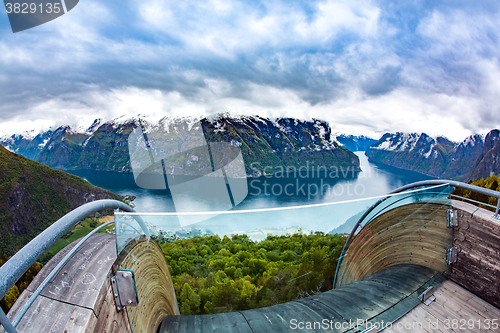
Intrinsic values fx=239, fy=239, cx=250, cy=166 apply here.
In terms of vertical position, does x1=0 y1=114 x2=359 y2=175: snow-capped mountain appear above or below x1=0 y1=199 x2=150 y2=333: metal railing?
below

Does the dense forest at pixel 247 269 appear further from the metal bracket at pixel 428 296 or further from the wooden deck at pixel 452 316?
the wooden deck at pixel 452 316

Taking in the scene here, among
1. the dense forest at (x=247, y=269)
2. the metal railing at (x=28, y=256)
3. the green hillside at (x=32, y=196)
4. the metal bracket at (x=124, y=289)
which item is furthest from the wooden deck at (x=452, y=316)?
the green hillside at (x=32, y=196)

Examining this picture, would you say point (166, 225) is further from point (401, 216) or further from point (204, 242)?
point (401, 216)

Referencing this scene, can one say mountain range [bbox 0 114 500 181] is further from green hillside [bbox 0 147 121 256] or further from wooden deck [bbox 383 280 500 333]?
wooden deck [bbox 383 280 500 333]

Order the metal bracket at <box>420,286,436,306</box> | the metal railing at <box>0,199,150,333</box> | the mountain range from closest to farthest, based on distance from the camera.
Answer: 1. the metal railing at <box>0,199,150,333</box>
2. the metal bracket at <box>420,286,436,306</box>
3. the mountain range

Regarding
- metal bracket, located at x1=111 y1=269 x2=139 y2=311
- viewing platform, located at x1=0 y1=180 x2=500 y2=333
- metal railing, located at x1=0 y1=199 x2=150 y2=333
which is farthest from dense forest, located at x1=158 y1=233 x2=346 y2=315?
metal railing, located at x1=0 y1=199 x2=150 y2=333

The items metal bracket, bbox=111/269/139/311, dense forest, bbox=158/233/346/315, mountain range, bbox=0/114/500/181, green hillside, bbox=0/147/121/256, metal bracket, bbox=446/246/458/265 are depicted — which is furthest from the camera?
mountain range, bbox=0/114/500/181

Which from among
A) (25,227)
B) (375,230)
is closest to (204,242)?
→ (375,230)

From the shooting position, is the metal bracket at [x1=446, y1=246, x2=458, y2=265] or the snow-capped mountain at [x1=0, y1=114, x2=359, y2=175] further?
the snow-capped mountain at [x1=0, y1=114, x2=359, y2=175]
